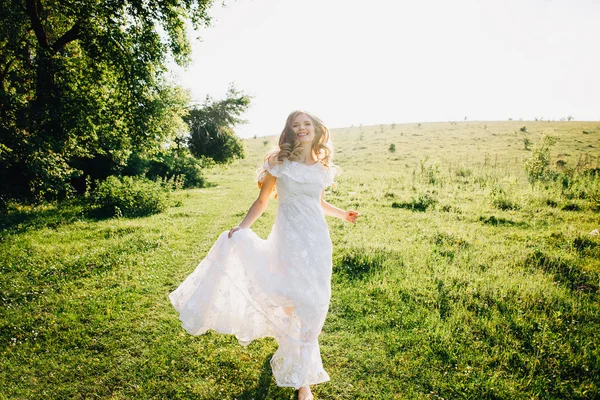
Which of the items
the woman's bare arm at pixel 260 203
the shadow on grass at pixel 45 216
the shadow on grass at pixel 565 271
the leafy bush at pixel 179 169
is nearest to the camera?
the woman's bare arm at pixel 260 203

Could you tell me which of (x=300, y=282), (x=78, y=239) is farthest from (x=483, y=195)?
(x=78, y=239)

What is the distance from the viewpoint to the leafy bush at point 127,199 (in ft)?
41.9

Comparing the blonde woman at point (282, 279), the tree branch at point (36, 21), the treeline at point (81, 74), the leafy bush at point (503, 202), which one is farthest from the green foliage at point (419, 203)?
the tree branch at point (36, 21)

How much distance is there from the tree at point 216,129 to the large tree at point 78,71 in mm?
15565

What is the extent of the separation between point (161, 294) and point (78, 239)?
5.13 meters

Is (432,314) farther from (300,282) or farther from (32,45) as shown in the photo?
(32,45)

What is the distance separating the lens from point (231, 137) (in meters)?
28.1

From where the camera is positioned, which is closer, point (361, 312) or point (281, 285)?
point (281, 285)

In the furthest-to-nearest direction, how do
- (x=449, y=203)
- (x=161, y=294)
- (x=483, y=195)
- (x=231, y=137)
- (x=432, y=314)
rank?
1. (x=231, y=137)
2. (x=483, y=195)
3. (x=449, y=203)
4. (x=161, y=294)
5. (x=432, y=314)

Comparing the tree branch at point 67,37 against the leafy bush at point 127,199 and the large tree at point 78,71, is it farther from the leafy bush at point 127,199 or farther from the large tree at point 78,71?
the leafy bush at point 127,199

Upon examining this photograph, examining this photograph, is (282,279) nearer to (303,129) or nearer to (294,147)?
(294,147)

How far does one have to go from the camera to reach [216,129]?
27734 mm

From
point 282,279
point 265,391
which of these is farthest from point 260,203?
point 265,391

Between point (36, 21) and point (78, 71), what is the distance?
1959 millimetres
